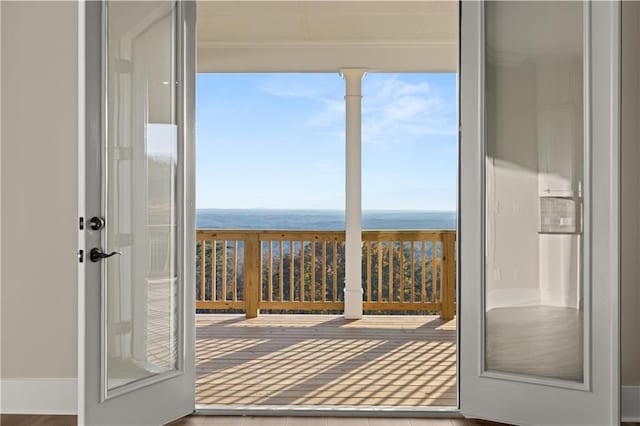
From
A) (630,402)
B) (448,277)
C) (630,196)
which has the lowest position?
(630,402)

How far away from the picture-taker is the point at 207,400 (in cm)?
331

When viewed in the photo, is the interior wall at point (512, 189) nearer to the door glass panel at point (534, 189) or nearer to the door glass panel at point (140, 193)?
the door glass panel at point (534, 189)

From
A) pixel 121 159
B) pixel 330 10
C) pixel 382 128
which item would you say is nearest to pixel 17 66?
pixel 121 159

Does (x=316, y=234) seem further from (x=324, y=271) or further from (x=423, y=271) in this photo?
(x=423, y=271)

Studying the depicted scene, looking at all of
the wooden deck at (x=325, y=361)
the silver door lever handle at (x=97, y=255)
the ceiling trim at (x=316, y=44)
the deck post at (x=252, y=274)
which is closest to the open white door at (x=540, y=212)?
the wooden deck at (x=325, y=361)

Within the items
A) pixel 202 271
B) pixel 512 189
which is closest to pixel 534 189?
pixel 512 189

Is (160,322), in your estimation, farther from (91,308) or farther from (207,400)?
(207,400)

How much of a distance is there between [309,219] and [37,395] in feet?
26.8

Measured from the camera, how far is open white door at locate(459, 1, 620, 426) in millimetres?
2721

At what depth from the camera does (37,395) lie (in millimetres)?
3076

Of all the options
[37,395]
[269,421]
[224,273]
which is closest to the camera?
[269,421]

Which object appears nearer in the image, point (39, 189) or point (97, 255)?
point (97, 255)

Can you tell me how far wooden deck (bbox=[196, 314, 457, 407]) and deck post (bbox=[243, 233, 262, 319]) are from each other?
15cm

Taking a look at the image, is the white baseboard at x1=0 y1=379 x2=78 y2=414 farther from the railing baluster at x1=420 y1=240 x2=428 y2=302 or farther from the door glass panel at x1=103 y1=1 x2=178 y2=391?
the railing baluster at x1=420 y1=240 x2=428 y2=302
